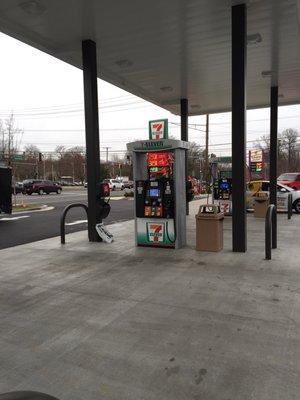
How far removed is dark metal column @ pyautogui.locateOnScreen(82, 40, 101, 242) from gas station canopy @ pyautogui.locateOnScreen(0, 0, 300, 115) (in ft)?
1.49

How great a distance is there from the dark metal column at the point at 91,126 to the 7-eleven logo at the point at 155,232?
5.39 feet

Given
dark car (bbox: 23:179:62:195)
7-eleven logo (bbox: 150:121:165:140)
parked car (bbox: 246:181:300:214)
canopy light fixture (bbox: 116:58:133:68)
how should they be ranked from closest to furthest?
1. 7-eleven logo (bbox: 150:121:165:140)
2. canopy light fixture (bbox: 116:58:133:68)
3. parked car (bbox: 246:181:300:214)
4. dark car (bbox: 23:179:62:195)

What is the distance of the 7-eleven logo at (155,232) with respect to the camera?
359 inches

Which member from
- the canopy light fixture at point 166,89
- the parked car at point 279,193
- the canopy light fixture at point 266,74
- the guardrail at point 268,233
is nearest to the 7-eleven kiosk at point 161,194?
the guardrail at point 268,233

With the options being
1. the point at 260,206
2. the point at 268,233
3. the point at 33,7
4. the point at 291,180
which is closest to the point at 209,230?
the point at 268,233

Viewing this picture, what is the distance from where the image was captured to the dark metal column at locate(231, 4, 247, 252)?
8280 mm

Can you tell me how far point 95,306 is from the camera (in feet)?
17.4

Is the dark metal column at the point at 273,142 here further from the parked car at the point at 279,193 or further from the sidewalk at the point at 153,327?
the sidewalk at the point at 153,327

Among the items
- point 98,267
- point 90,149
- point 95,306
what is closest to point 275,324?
point 95,306

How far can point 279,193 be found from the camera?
57.7ft

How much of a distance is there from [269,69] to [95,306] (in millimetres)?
10350

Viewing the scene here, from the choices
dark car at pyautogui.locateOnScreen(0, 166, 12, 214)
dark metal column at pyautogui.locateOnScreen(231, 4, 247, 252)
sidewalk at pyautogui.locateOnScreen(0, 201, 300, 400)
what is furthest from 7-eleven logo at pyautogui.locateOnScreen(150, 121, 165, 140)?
dark car at pyautogui.locateOnScreen(0, 166, 12, 214)

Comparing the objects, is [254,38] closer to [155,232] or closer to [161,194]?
[161,194]

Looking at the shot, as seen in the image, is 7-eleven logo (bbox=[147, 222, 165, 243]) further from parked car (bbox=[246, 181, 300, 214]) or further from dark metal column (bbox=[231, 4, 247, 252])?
parked car (bbox=[246, 181, 300, 214])
